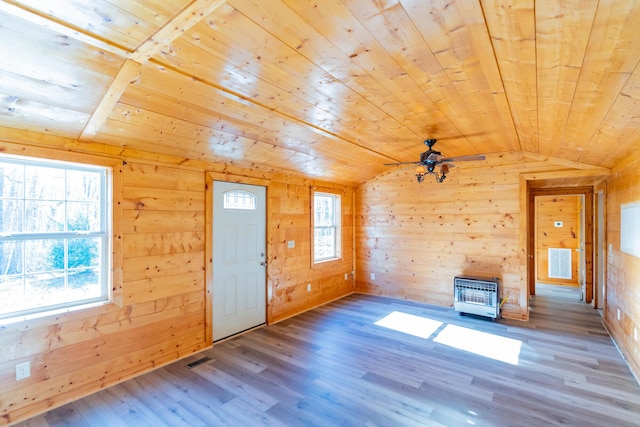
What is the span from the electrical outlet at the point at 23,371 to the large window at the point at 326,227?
388cm

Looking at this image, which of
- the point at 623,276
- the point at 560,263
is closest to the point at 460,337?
the point at 623,276

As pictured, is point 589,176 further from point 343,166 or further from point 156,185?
point 156,185

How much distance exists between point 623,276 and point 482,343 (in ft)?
5.69

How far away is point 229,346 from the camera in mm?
3863

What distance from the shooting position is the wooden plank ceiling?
151cm

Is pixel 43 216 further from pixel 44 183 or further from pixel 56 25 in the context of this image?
pixel 56 25

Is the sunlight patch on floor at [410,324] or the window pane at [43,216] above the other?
the window pane at [43,216]

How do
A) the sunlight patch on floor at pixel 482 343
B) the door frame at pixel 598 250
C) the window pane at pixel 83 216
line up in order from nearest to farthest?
1. the window pane at pixel 83 216
2. the sunlight patch on floor at pixel 482 343
3. the door frame at pixel 598 250

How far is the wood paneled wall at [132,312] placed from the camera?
255cm

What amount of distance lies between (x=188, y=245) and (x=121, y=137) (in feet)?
4.42

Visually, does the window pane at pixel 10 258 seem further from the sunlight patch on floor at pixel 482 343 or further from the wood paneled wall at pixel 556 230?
the wood paneled wall at pixel 556 230

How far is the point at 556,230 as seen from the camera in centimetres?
766

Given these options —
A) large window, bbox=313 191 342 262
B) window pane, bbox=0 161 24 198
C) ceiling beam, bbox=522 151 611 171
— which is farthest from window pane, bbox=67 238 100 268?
ceiling beam, bbox=522 151 611 171

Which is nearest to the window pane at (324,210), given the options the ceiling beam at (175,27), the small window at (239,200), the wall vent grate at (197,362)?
the small window at (239,200)
